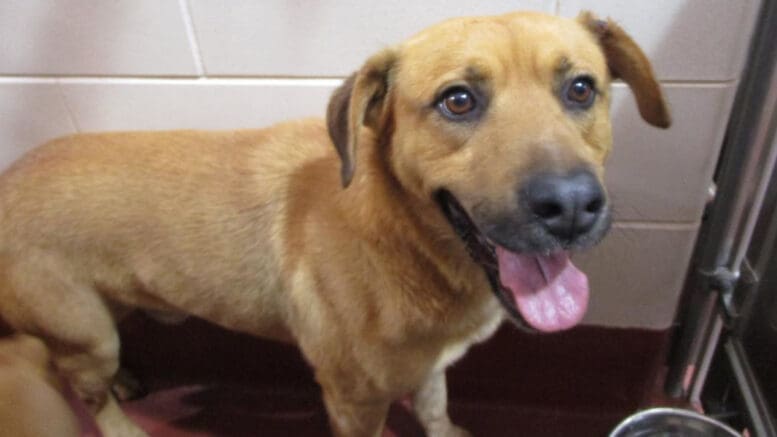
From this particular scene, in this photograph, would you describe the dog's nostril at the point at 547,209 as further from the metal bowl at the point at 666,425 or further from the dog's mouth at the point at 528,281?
the metal bowl at the point at 666,425

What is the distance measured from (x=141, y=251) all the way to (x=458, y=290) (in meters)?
0.58

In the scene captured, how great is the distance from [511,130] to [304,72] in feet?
1.74

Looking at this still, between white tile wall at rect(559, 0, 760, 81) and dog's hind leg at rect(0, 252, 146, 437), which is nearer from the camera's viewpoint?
white tile wall at rect(559, 0, 760, 81)

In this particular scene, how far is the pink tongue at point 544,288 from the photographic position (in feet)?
3.10

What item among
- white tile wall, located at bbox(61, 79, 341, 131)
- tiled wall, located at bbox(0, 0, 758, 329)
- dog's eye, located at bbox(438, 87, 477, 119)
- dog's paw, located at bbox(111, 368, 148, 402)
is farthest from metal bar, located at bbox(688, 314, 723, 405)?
dog's paw, located at bbox(111, 368, 148, 402)

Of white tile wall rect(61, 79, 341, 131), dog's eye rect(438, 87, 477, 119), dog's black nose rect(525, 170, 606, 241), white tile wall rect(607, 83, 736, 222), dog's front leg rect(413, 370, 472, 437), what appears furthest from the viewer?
dog's front leg rect(413, 370, 472, 437)

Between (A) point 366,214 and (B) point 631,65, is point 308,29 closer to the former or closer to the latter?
(A) point 366,214

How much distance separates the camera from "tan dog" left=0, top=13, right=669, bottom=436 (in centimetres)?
86

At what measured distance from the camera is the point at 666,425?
1319 millimetres

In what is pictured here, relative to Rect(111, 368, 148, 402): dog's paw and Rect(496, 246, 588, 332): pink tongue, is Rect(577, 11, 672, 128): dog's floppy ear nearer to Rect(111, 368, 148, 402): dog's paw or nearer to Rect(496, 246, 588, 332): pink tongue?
Rect(496, 246, 588, 332): pink tongue

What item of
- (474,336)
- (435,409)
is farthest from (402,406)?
(474,336)

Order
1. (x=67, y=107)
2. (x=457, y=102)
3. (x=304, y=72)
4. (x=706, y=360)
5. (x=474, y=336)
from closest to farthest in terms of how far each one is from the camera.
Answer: (x=457, y=102)
(x=474, y=336)
(x=304, y=72)
(x=67, y=107)
(x=706, y=360)

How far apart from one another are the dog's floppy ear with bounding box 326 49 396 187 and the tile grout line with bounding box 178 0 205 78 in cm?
44

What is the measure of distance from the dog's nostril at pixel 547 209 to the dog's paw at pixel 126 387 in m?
1.34
